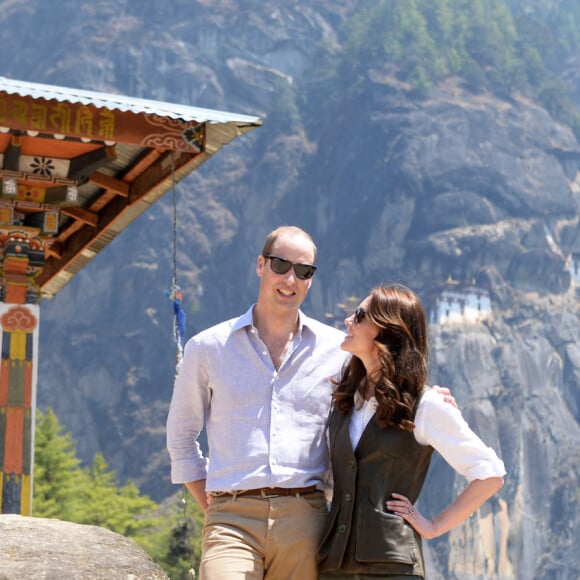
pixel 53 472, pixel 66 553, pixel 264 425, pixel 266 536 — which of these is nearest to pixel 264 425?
pixel 264 425

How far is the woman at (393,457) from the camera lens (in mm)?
3154

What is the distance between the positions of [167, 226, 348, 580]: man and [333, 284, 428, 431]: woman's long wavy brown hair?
7.4 inches

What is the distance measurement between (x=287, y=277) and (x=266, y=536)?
75cm

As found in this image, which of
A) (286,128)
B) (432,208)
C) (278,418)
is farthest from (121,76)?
(278,418)

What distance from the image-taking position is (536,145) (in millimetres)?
76250

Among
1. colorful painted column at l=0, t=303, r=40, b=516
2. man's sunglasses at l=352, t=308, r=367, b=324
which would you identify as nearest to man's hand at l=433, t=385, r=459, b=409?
man's sunglasses at l=352, t=308, r=367, b=324

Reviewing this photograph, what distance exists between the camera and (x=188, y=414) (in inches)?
139

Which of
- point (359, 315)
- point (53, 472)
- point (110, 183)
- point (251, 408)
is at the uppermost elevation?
point (110, 183)

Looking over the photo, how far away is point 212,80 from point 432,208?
19.5m

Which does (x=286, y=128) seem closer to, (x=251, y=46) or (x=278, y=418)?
(x=251, y=46)

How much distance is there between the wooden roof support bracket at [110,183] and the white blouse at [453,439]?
558 centimetres

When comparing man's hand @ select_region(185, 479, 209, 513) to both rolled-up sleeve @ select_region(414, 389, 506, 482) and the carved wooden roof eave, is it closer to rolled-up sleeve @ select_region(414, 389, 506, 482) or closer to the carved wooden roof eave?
rolled-up sleeve @ select_region(414, 389, 506, 482)

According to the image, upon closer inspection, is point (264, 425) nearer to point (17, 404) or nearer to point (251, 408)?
point (251, 408)

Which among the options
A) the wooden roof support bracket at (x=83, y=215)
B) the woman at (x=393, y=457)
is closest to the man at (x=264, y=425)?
the woman at (x=393, y=457)
